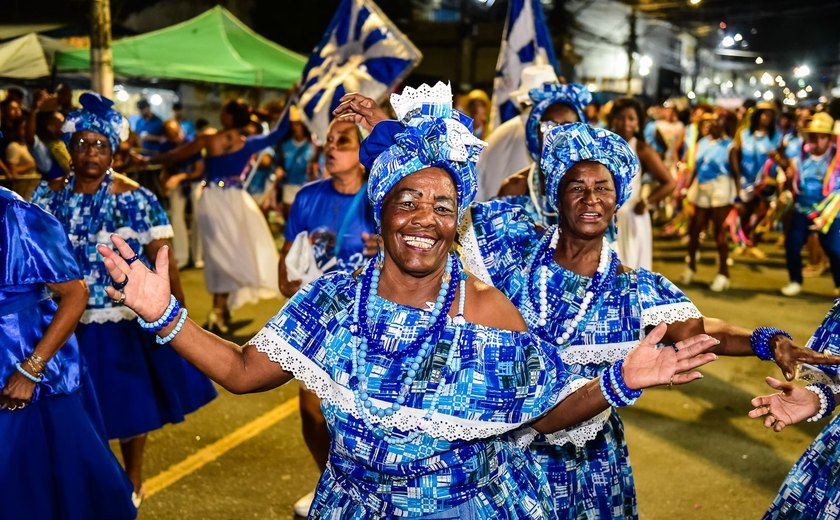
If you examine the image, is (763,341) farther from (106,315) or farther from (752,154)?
(752,154)

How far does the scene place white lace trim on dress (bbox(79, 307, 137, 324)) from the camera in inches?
181

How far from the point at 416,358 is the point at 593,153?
133 centimetres

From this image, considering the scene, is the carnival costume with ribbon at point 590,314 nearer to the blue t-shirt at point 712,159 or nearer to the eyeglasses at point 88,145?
the eyeglasses at point 88,145

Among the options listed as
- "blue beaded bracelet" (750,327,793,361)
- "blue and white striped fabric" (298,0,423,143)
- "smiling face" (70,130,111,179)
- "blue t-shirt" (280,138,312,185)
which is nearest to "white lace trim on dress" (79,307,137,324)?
"smiling face" (70,130,111,179)

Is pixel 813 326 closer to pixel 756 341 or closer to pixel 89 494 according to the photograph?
pixel 756 341

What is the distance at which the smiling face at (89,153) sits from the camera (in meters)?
4.57

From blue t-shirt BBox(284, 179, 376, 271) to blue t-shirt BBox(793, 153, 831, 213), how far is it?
7.37 m

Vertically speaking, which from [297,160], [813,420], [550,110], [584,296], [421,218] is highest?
[550,110]

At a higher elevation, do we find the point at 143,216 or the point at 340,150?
the point at 340,150

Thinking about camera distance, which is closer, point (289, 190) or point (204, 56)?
point (289, 190)

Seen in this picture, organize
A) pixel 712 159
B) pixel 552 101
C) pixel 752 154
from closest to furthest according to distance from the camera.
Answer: pixel 552 101, pixel 712 159, pixel 752 154

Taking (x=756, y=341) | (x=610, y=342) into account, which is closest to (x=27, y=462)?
(x=610, y=342)

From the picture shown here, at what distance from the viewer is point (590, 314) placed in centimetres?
329

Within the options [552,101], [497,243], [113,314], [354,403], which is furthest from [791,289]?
[354,403]
